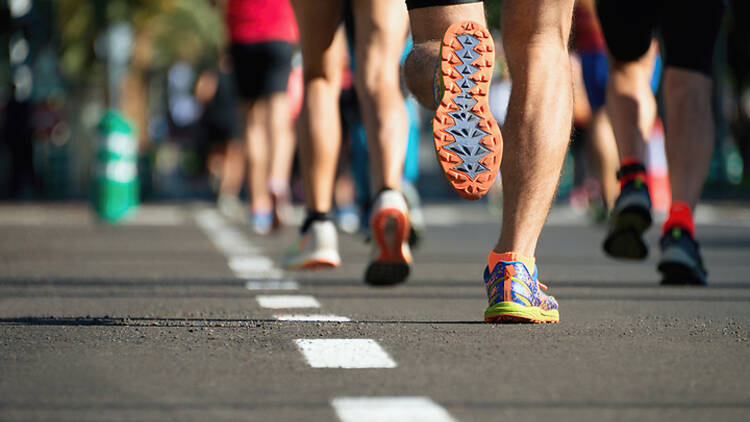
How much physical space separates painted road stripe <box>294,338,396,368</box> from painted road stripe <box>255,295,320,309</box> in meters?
0.98

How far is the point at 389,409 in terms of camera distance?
2.78 meters

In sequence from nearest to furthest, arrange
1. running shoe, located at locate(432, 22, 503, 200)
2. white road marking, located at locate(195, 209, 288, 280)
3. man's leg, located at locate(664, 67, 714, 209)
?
running shoe, located at locate(432, 22, 503, 200) → man's leg, located at locate(664, 67, 714, 209) → white road marking, located at locate(195, 209, 288, 280)

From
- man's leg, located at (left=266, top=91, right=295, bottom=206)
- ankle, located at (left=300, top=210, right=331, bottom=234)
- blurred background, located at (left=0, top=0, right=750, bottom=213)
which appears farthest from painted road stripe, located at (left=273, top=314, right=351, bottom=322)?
blurred background, located at (left=0, top=0, right=750, bottom=213)

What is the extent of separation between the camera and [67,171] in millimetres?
22750

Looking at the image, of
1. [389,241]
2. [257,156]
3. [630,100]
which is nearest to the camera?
[389,241]

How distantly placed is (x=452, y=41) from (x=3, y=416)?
178 cm

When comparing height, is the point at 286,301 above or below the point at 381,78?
below

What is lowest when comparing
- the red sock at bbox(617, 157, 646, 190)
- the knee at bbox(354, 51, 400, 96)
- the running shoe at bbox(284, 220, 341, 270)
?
the running shoe at bbox(284, 220, 341, 270)

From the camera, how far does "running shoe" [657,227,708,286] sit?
212 inches

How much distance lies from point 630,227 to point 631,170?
0.93 feet

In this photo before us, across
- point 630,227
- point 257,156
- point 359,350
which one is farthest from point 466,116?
point 257,156

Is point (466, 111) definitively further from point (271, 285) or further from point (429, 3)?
point (271, 285)

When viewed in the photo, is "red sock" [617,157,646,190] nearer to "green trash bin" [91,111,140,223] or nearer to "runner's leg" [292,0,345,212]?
"runner's leg" [292,0,345,212]

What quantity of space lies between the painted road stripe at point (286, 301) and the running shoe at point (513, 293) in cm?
84
